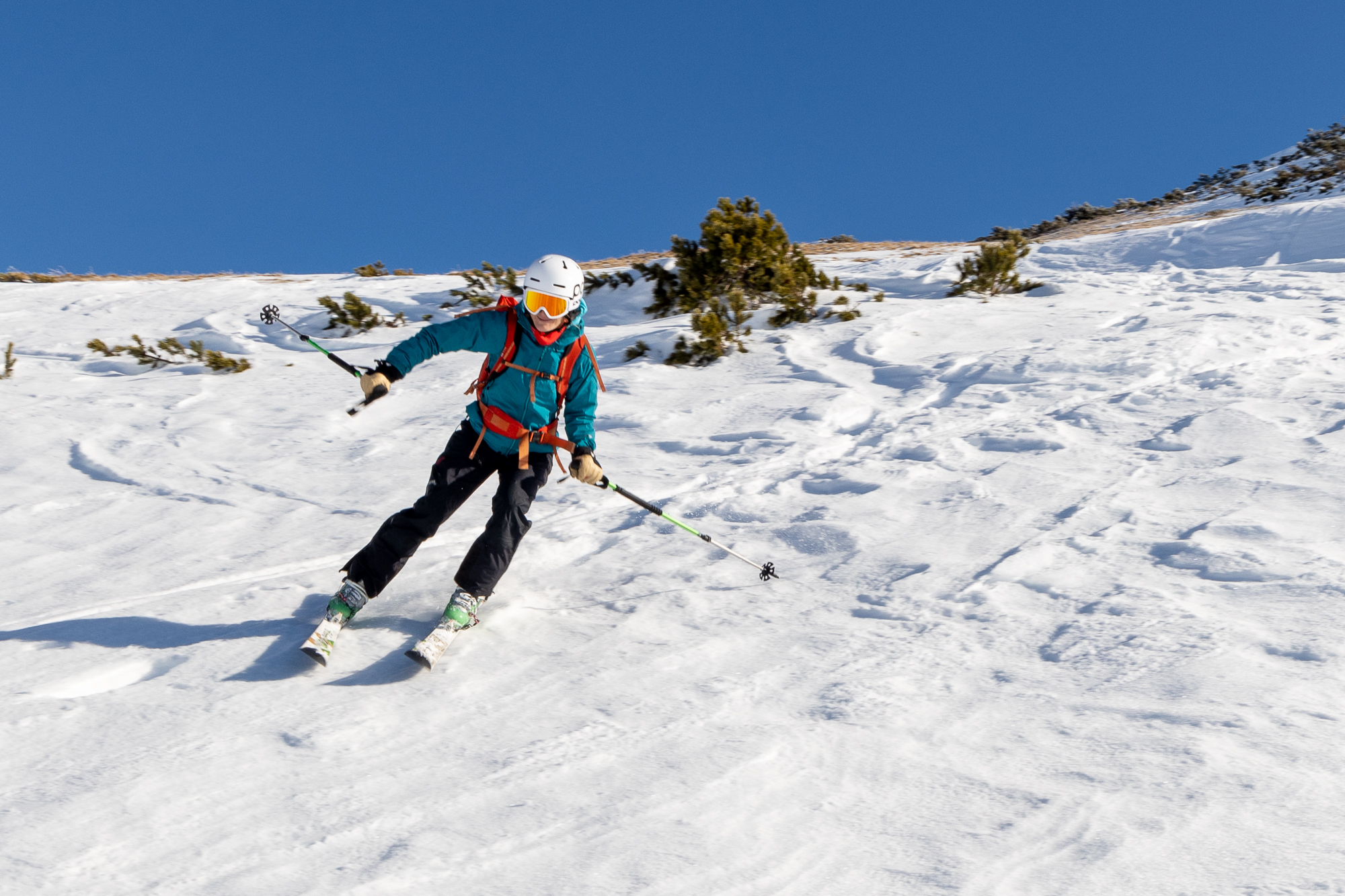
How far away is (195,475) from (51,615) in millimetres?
2394

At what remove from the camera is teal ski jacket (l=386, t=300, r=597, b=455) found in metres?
3.97

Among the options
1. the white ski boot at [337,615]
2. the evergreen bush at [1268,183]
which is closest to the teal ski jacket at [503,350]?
the white ski boot at [337,615]

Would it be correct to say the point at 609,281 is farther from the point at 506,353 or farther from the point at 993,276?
the point at 506,353

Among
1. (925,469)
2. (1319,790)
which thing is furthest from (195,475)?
(1319,790)

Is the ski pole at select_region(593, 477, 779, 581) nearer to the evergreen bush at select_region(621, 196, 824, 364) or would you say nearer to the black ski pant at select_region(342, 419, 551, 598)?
the black ski pant at select_region(342, 419, 551, 598)

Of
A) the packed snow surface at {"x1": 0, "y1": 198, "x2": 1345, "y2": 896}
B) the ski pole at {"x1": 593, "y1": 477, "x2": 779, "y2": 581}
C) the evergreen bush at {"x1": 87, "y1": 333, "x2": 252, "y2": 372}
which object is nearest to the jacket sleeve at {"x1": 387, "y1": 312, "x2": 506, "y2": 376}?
the ski pole at {"x1": 593, "y1": 477, "x2": 779, "y2": 581}

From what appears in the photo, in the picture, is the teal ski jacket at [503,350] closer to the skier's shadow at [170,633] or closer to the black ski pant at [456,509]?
the black ski pant at [456,509]

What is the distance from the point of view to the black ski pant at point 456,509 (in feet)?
12.4

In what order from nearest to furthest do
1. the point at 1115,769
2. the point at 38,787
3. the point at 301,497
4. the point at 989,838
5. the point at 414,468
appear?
the point at 989,838
the point at 1115,769
the point at 38,787
the point at 301,497
the point at 414,468

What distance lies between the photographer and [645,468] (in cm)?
618

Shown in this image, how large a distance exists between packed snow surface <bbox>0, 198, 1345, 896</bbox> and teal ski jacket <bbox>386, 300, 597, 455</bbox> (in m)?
0.86

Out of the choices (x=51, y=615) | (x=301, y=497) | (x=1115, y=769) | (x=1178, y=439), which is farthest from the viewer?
(x=301, y=497)

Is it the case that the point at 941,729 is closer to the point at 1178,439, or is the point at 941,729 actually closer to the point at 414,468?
the point at 1178,439

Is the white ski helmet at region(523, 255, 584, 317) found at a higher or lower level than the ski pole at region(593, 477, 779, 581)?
higher
